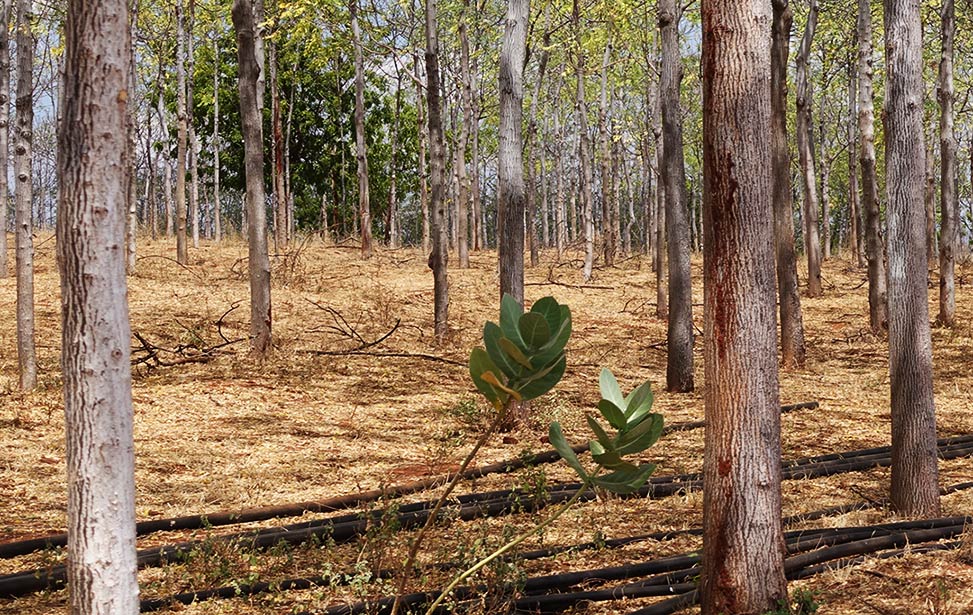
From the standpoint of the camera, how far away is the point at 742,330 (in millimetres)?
3367

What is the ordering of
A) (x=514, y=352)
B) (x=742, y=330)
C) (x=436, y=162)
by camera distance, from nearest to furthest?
(x=514, y=352)
(x=742, y=330)
(x=436, y=162)

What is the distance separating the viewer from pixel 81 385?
2.10 metres

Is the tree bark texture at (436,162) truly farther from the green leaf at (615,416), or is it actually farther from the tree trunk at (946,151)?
the green leaf at (615,416)

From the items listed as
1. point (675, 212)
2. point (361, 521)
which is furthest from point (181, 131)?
point (361, 521)

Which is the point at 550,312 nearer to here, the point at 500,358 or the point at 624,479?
the point at 500,358

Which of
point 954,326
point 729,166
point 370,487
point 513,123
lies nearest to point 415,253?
point 954,326

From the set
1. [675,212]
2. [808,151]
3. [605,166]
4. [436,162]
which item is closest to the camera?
[675,212]

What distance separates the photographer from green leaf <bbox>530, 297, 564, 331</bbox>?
6.82 ft

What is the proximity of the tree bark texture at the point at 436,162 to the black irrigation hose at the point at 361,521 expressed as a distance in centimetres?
648

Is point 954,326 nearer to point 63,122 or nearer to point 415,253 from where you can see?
point 415,253

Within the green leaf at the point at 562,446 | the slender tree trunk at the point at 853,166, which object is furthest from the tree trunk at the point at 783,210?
the slender tree trunk at the point at 853,166

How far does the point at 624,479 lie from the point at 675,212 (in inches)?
297

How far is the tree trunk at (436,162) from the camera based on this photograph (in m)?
11.3

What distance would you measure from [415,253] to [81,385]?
20.2 metres
